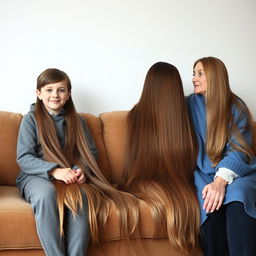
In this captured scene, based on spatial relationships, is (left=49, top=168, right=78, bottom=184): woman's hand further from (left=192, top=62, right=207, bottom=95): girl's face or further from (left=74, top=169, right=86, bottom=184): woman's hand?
(left=192, top=62, right=207, bottom=95): girl's face

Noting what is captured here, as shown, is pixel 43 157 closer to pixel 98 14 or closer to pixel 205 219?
pixel 205 219

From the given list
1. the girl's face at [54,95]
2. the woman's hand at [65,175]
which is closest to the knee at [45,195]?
the woman's hand at [65,175]

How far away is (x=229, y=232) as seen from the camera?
1.57 meters

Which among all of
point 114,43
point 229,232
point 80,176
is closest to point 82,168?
point 80,176

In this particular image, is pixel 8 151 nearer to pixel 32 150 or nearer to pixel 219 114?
pixel 32 150

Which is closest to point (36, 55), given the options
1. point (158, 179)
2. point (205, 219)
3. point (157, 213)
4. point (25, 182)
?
point (25, 182)

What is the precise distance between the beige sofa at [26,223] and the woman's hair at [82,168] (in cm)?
5

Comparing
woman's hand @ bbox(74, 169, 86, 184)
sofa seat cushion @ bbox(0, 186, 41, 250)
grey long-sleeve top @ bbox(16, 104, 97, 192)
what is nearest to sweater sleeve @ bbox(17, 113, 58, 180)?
grey long-sleeve top @ bbox(16, 104, 97, 192)

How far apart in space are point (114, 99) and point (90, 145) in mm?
542

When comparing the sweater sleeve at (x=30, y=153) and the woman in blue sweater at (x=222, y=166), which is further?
the sweater sleeve at (x=30, y=153)

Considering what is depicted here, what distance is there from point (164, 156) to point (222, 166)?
0.99ft

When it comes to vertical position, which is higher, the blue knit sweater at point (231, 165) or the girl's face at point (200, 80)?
the girl's face at point (200, 80)

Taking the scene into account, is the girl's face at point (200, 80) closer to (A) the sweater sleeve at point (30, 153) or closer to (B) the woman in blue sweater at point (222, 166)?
(B) the woman in blue sweater at point (222, 166)

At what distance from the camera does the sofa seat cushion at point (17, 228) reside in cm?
149
